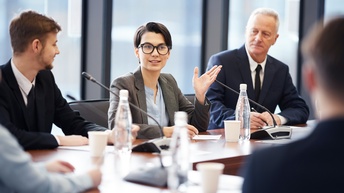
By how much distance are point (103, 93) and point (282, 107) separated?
1.41 m

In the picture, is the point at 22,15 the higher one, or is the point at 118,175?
the point at 22,15

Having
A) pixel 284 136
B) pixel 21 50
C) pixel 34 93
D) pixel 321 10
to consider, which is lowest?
pixel 284 136

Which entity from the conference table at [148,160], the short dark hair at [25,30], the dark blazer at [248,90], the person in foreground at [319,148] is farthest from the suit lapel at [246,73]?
the person in foreground at [319,148]

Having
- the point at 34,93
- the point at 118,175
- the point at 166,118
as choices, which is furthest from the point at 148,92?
the point at 118,175

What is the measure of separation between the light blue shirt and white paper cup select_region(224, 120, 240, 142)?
0.54 meters

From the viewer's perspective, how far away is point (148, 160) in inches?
109

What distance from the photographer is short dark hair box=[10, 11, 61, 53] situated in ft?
10.9

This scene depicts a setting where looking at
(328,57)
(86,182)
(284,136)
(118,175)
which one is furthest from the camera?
(284,136)

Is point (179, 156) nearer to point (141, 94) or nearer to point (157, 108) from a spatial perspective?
point (141, 94)

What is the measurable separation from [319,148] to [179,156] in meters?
0.80

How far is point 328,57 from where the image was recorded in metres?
1.43

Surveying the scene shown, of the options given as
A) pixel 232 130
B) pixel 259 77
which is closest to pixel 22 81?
pixel 232 130

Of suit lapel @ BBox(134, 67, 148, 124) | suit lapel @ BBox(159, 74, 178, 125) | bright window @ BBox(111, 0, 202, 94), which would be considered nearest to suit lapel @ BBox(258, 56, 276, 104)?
suit lapel @ BBox(159, 74, 178, 125)

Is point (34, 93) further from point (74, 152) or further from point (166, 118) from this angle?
point (166, 118)
